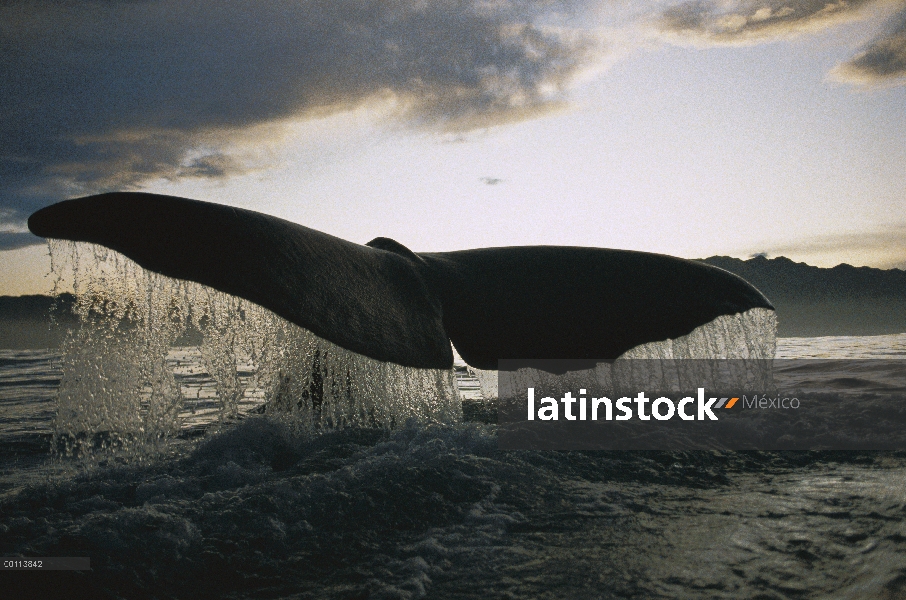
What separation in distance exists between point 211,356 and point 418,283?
1.51 metres

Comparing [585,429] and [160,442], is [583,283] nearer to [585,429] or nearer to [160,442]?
[585,429]

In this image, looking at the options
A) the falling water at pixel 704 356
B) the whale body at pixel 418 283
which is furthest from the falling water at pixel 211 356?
the falling water at pixel 704 356

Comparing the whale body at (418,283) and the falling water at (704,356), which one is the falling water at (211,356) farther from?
the falling water at (704,356)

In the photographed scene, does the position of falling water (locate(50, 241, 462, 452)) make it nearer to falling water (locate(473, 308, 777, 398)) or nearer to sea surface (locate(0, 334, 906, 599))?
sea surface (locate(0, 334, 906, 599))

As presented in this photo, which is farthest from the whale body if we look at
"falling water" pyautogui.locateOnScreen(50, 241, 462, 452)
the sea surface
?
the sea surface

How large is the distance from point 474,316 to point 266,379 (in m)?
1.81

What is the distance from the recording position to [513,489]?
3238 millimetres

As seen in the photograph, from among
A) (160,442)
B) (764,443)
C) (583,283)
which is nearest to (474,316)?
(583,283)

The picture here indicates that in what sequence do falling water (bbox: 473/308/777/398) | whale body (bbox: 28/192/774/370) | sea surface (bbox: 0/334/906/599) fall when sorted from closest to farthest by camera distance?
whale body (bbox: 28/192/774/370)
sea surface (bbox: 0/334/906/599)
falling water (bbox: 473/308/777/398)

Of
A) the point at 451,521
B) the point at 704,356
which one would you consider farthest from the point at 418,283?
the point at 704,356

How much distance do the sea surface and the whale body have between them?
0.72 m

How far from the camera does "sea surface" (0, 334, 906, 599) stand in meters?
2.24

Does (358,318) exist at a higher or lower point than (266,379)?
higher

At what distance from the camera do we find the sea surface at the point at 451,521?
224cm
